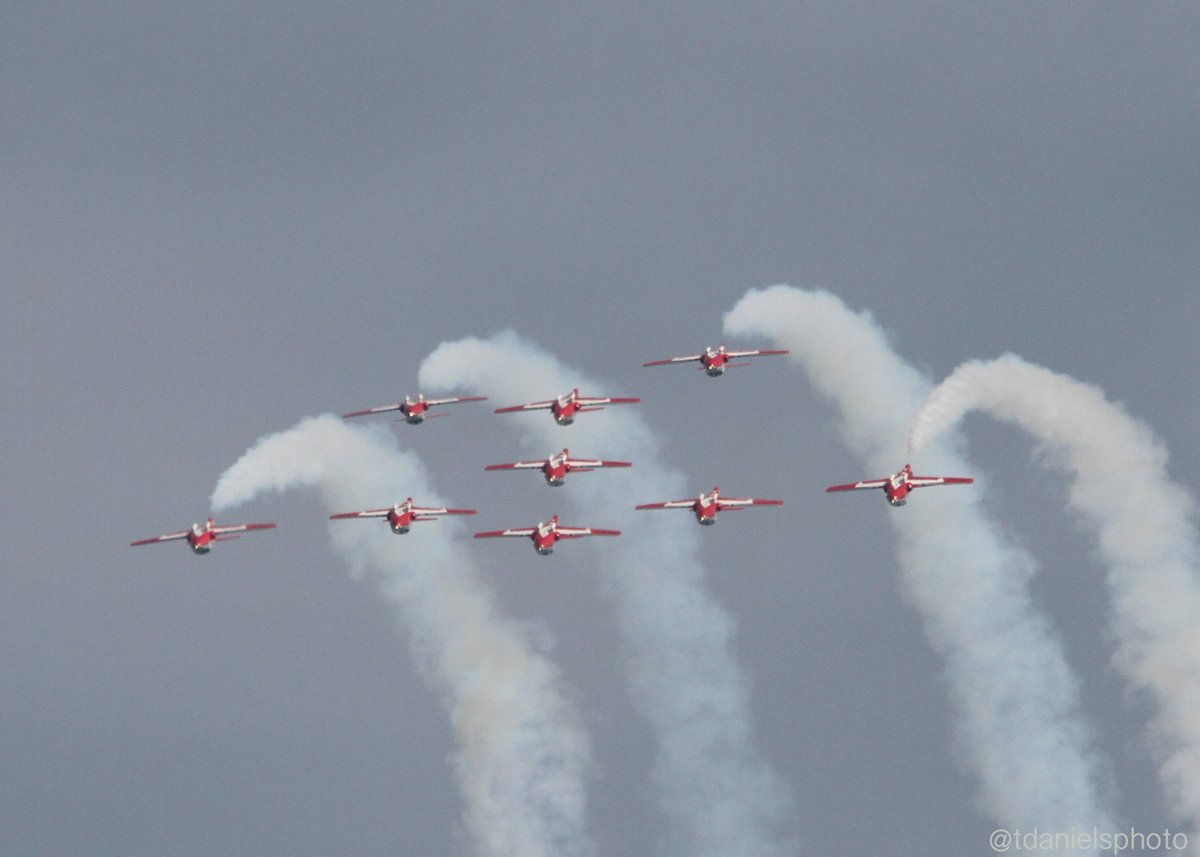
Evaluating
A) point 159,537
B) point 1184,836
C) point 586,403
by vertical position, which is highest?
point 586,403

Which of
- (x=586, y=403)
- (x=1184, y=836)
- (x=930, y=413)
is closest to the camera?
(x=1184, y=836)

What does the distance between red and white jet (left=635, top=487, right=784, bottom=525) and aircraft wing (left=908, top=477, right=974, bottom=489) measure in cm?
997

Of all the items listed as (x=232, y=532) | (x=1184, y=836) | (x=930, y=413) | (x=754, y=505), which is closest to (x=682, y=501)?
(x=754, y=505)

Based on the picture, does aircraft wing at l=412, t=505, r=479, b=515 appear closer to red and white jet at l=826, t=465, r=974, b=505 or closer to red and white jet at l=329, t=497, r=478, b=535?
red and white jet at l=329, t=497, r=478, b=535

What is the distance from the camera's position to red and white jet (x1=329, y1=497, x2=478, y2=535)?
18188cm

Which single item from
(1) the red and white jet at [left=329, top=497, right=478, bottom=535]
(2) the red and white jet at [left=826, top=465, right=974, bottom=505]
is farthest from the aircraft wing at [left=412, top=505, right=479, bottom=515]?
(2) the red and white jet at [left=826, top=465, right=974, bottom=505]

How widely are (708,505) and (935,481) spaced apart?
15.8m

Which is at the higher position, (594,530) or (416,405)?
(416,405)

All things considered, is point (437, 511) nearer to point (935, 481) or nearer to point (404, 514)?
point (404, 514)

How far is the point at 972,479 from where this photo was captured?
175375mm

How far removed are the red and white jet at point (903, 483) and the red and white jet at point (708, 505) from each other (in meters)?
7.79

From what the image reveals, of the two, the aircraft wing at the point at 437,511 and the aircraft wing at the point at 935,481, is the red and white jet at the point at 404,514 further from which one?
the aircraft wing at the point at 935,481

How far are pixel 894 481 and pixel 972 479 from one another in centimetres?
511

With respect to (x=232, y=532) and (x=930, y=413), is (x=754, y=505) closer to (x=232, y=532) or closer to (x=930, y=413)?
(x=930, y=413)
